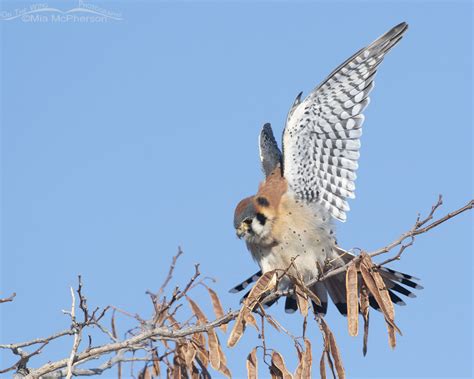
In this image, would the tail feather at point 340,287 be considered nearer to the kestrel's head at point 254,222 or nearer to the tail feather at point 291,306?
the tail feather at point 291,306

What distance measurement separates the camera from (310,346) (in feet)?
10.3

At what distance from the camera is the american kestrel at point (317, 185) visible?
498 centimetres

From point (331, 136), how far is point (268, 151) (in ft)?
2.16

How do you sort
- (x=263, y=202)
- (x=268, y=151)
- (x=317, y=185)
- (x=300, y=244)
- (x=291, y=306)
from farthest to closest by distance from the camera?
1. (x=268, y=151)
2. (x=291, y=306)
3. (x=317, y=185)
4. (x=263, y=202)
5. (x=300, y=244)

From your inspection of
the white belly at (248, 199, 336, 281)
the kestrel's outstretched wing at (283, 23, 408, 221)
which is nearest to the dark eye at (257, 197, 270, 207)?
the white belly at (248, 199, 336, 281)

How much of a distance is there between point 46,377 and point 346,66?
292 cm

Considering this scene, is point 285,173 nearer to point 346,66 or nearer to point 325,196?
point 325,196

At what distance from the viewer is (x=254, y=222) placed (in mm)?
4980

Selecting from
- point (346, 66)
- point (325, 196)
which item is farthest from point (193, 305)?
point (346, 66)

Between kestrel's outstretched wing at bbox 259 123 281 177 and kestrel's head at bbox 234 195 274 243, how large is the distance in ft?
1.86

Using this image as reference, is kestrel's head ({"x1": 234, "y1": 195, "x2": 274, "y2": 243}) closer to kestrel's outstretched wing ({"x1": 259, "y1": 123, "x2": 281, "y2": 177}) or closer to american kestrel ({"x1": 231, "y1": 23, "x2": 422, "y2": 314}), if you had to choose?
american kestrel ({"x1": 231, "y1": 23, "x2": 422, "y2": 314})

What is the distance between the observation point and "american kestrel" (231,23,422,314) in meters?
4.98

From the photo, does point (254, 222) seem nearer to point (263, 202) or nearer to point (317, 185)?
point (263, 202)

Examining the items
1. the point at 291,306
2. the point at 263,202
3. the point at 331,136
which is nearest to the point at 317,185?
the point at 331,136
